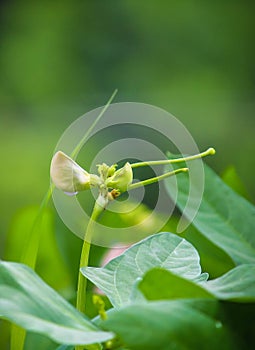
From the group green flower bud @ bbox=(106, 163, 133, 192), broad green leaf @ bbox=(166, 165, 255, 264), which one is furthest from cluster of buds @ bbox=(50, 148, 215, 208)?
broad green leaf @ bbox=(166, 165, 255, 264)

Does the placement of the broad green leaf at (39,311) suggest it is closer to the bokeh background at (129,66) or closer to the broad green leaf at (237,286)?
the broad green leaf at (237,286)

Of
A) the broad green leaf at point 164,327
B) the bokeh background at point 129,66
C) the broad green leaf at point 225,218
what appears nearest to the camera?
the broad green leaf at point 164,327

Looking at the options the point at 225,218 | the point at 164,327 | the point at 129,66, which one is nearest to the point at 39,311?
the point at 164,327

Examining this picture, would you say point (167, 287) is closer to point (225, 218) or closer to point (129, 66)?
point (225, 218)

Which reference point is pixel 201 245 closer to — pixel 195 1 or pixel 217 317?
pixel 217 317

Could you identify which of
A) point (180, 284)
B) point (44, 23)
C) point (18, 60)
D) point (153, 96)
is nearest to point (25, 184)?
point (153, 96)

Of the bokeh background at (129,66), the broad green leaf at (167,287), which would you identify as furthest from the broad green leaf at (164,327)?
the bokeh background at (129,66)
